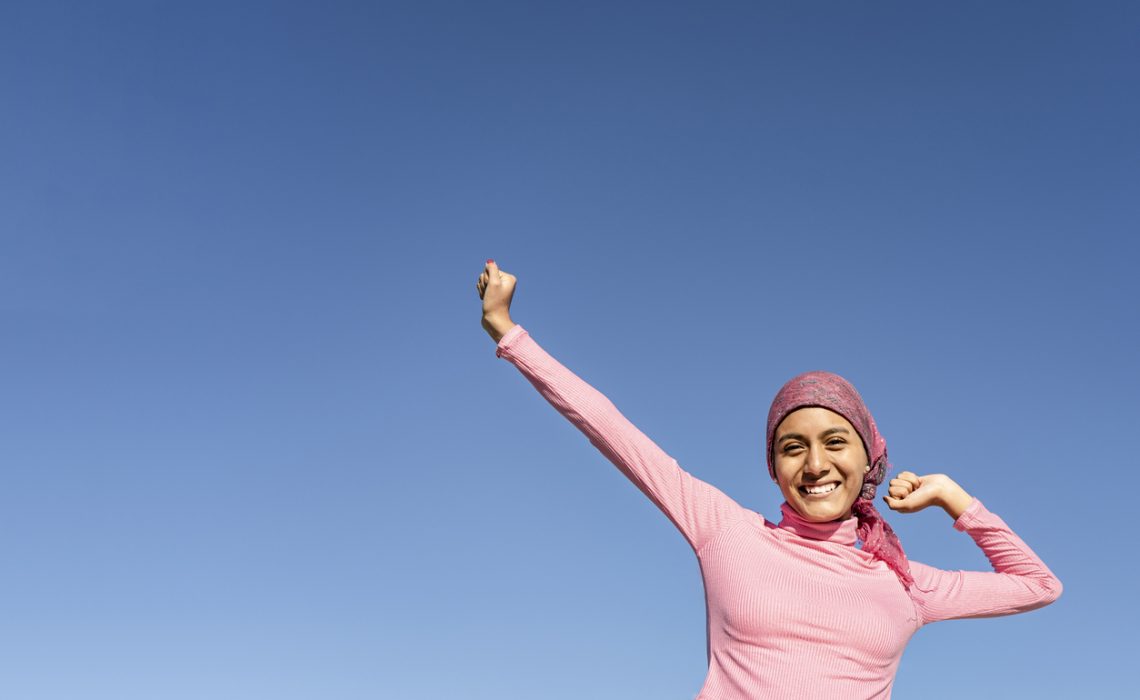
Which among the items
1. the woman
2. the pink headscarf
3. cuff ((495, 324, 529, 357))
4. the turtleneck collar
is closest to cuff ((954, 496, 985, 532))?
the woman

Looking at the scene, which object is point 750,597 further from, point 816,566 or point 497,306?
point 497,306

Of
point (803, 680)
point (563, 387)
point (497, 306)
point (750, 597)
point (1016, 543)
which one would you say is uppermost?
point (497, 306)

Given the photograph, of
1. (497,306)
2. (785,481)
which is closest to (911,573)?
(785,481)

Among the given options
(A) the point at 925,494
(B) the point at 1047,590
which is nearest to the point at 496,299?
(A) the point at 925,494

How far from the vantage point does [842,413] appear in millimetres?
5688

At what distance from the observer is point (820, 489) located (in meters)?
5.67

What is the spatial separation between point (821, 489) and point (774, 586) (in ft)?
1.95

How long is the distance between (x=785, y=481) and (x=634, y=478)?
755mm

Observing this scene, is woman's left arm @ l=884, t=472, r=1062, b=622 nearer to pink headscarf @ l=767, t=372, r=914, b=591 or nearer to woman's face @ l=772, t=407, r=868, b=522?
pink headscarf @ l=767, t=372, r=914, b=591

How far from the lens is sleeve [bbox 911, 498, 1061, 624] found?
5949 millimetres

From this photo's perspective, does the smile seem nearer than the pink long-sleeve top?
No

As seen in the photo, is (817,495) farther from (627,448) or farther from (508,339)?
(508,339)

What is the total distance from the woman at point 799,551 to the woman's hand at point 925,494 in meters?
0.07

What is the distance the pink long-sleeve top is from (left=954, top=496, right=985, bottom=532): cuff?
0.36 meters
